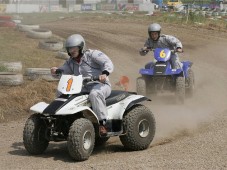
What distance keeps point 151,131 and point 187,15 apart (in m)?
25.1

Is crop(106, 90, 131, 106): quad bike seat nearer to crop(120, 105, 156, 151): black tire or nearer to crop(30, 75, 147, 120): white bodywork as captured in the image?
crop(30, 75, 147, 120): white bodywork

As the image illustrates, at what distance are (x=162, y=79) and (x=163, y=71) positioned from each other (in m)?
0.21

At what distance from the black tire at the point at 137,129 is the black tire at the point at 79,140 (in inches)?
28.4

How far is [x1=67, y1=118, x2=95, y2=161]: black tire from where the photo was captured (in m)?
6.70

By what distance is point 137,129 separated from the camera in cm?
750

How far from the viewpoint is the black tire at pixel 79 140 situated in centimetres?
670

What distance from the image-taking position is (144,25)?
2944 centimetres

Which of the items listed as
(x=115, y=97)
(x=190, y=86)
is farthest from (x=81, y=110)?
(x=190, y=86)

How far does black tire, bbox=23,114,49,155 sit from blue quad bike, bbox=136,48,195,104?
467cm

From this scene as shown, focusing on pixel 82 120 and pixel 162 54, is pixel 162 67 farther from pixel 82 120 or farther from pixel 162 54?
pixel 82 120

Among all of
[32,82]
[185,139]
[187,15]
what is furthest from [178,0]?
[185,139]

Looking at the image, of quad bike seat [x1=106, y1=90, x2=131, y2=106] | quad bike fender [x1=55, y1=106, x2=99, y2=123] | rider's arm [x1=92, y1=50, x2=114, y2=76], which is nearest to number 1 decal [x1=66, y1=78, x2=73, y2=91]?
quad bike fender [x1=55, y1=106, x2=99, y2=123]

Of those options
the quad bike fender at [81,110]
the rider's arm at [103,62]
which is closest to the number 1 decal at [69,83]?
the quad bike fender at [81,110]

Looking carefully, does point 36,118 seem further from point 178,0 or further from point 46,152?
point 178,0
